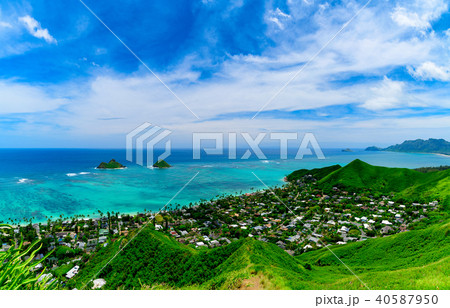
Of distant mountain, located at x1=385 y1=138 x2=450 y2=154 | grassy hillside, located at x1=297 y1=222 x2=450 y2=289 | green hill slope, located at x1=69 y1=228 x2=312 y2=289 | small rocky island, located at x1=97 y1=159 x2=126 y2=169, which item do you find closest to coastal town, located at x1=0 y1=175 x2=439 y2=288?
green hill slope, located at x1=69 y1=228 x2=312 y2=289

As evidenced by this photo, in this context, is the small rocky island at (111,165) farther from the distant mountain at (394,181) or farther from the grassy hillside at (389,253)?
the grassy hillside at (389,253)

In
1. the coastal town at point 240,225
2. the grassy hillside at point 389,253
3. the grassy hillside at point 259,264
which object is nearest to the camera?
the grassy hillside at point 259,264

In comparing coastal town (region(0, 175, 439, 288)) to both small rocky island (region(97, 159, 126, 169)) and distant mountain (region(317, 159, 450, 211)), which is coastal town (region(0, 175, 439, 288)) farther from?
small rocky island (region(97, 159, 126, 169))

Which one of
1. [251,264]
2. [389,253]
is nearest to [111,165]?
[251,264]

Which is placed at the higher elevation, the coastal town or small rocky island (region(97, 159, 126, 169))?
small rocky island (region(97, 159, 126, 169))

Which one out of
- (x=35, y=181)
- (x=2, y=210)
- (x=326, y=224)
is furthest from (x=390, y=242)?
(x=35, y=181)

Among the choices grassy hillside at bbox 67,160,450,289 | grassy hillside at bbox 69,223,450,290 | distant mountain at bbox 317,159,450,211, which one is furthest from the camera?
distant mountain at bbox 317,159,450,211

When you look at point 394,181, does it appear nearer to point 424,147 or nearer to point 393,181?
point 393,181

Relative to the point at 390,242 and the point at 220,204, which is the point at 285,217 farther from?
the point at 390,242

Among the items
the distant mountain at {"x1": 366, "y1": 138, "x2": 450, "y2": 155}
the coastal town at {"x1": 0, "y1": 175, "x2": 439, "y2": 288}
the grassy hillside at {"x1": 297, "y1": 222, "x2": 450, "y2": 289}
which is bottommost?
the coastal town at {"x1": 0, "y1": 175, "x2": 439, "y2": 288}

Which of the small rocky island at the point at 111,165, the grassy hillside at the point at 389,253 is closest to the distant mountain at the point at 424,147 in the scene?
the grassy hillside at the point at 389,253
